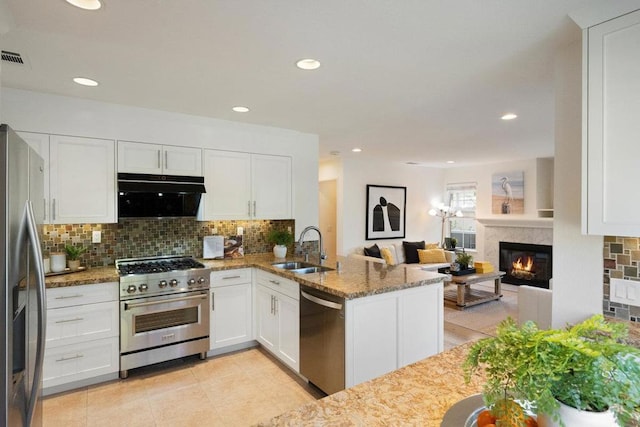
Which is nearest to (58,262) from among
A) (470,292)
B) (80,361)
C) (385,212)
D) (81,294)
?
→ (81,294)

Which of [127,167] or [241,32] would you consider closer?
[241,32]

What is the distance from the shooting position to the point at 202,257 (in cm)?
397

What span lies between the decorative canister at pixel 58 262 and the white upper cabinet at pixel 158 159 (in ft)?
2.99

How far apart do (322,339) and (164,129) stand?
2.57 m

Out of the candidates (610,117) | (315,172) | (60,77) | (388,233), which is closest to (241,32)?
(60,77)

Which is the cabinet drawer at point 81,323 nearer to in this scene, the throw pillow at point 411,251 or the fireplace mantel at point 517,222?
the throw pillow at point 411,251

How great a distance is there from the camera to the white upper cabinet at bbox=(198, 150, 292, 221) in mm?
3750

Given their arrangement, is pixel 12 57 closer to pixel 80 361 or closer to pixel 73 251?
pixel 73 251

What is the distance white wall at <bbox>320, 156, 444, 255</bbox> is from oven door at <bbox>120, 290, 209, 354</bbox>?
11.4ft

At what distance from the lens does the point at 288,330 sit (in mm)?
3033

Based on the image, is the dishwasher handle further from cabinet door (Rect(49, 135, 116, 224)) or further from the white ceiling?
cabinet door (Rect(49, 135, 116, 224))

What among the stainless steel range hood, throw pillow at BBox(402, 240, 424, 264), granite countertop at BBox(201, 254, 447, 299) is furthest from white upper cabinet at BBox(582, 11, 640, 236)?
throw pillow at BBox(402, 240, 424, 264)

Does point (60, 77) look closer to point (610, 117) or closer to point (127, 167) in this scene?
point (127, 167)

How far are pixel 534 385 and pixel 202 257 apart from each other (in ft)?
12.3
